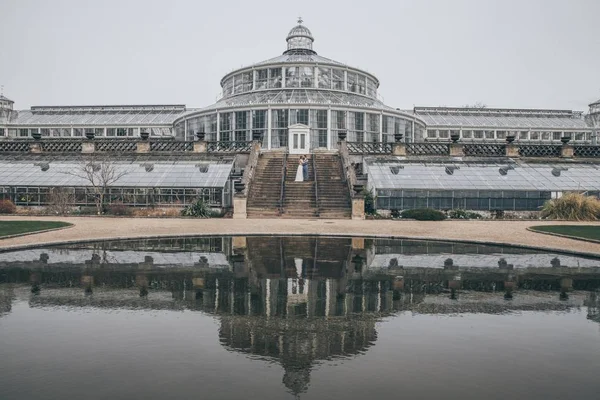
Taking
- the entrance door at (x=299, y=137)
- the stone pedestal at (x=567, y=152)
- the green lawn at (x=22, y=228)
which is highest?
the entrance door at (x=299, y=137)

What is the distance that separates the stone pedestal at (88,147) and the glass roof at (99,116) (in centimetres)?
2673

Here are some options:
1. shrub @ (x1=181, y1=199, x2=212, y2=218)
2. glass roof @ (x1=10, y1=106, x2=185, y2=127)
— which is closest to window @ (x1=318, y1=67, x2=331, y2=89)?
glass roof @ (x1=10, y1=106, x2=185, y2=127)

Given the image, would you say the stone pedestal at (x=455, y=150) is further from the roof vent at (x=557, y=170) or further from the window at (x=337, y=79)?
the window at (x=337, y=79)

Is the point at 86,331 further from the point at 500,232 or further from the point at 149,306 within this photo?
the point at 500,232

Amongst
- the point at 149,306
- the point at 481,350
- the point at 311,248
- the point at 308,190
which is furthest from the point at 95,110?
the point at 481,350

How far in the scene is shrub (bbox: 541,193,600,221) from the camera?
3033cm

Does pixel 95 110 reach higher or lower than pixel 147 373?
higher

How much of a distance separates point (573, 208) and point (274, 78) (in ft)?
117

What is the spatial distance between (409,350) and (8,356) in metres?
5.92

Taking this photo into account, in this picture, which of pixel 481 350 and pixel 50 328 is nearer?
pixel 481 350

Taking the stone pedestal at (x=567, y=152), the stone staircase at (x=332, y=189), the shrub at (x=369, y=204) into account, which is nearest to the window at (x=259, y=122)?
the stone staircase at (x=332, y=189)

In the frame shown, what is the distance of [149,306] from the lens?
9.40m

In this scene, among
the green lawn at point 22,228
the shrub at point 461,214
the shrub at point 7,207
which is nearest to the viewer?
the green lawn at point 22,228

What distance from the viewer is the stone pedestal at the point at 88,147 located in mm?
40750
